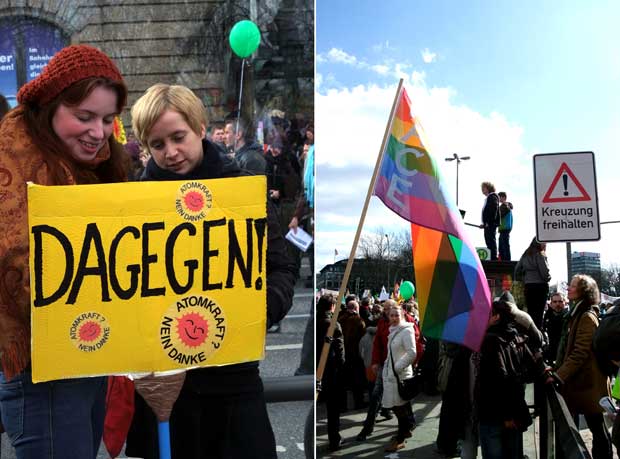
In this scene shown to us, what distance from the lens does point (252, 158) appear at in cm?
378

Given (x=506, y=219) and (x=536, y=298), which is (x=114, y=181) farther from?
(x=506, y=219)

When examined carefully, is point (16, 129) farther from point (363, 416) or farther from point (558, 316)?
point (363, 416)

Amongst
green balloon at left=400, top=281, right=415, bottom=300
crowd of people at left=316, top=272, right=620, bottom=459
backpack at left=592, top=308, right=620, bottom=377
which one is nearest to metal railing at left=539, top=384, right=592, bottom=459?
crowd of people at left=316, top=272, right=620, bottom=459

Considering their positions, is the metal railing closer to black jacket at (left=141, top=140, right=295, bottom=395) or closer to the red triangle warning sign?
the red triangle warning sign

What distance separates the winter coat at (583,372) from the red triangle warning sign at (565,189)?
959mm

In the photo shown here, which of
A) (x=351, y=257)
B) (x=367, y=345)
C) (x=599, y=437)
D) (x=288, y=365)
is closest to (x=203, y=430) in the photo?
(x=288, y=365)

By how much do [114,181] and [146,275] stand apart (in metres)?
0.49

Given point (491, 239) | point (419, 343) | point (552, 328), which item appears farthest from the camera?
point (491, 239)

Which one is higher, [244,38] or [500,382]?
[244,38]

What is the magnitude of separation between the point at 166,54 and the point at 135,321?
1335 millimetres

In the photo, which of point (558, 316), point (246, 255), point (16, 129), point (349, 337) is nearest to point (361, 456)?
point (349, 337)

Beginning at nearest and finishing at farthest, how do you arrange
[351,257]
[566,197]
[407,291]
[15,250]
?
[15,250]
[351,257]
[566,197]
[407,291]

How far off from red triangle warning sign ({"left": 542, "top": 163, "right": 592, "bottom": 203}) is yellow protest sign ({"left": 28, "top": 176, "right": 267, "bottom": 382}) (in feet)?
13.5

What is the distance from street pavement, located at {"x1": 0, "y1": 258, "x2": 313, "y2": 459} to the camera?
379 centimetres
